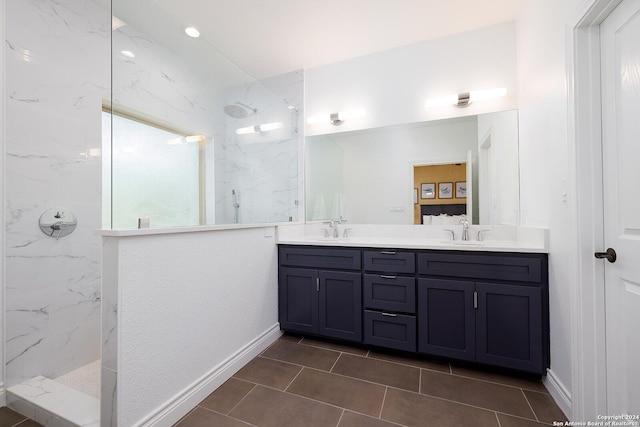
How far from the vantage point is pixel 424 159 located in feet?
8.00

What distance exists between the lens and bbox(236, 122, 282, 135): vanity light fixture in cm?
254

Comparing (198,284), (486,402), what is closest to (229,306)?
(198,284)

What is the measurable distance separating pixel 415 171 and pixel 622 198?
1.45 m

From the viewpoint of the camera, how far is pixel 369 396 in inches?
61.2

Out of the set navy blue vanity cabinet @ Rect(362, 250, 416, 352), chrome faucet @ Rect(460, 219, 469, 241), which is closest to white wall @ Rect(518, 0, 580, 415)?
chrome faucet @ Rect(460, 219, 469, 241)

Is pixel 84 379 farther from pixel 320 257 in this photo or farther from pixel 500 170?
pixel 500 170

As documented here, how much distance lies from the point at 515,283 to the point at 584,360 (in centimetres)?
50

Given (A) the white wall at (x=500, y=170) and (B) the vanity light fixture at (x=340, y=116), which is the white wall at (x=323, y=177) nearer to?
(B) the vanity light fixture at (x=340, y=116)

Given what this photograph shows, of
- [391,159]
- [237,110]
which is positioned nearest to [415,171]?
[391,159]

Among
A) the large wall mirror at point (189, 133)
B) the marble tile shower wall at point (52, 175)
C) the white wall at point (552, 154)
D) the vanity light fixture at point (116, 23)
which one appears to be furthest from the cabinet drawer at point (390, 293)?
the vanity light fixture at point (116, 23)

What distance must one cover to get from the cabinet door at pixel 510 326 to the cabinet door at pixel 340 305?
2.62 ft

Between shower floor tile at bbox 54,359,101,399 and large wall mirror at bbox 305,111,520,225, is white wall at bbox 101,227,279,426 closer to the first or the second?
shower floor tile at bbox 54,359,101,399

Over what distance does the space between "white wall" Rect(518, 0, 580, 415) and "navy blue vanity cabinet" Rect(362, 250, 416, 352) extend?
0.78 m

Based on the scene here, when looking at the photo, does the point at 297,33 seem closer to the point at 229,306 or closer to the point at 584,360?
the point at 229,306
